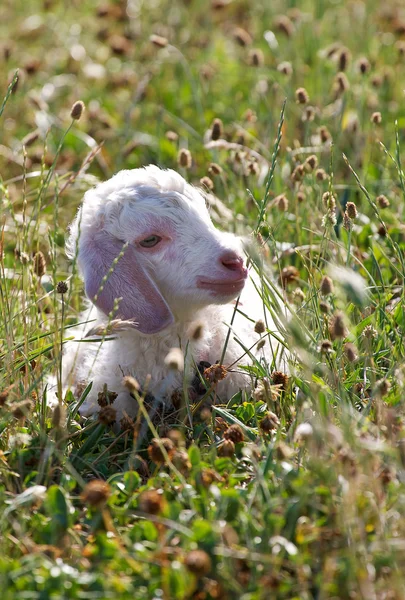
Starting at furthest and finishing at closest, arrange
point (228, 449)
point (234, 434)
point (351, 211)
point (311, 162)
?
point (311, 162), point (351, 211), point (234, 434), point (228, 449)

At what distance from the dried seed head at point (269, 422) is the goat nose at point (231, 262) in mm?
618

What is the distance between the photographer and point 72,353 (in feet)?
13.7

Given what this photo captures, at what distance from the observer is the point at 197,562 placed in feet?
7.59

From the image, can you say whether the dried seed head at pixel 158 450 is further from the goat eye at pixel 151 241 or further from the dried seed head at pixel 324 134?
the dried seed head at pixel 324 134

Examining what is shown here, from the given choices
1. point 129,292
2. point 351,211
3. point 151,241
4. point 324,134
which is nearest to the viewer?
point 351,211

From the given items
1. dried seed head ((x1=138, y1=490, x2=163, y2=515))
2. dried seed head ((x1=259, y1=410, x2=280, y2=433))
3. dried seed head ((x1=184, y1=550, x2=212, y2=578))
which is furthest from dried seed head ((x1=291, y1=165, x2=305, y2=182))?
dried seed head ((x1=184, y1=550, x2=212, y2=578))

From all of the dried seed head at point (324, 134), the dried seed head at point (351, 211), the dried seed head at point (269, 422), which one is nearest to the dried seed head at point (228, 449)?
the dried seed head at point (269, 422)

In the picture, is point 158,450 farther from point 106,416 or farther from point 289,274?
point 289,274

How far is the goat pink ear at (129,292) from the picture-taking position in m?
3.48

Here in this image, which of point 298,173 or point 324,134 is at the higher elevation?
point 298,173

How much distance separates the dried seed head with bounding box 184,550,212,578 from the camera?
2.32 meters

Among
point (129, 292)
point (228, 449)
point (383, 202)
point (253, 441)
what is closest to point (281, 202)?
point (383, 202)

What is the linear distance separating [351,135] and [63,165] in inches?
74.8

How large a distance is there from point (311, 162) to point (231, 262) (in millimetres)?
907
